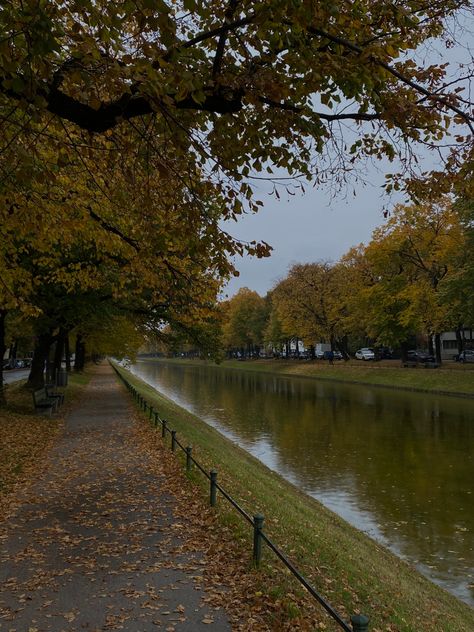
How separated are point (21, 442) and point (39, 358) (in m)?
11.1

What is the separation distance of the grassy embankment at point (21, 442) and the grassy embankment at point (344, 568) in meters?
3.58

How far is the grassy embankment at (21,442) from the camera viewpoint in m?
10.9

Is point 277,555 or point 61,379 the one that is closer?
point 277,555

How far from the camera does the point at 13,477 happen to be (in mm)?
11258

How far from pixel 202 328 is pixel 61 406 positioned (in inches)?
288

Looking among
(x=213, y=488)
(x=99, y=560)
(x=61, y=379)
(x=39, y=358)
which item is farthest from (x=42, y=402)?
(x=99, y=560)

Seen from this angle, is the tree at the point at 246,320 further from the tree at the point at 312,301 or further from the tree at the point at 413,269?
the tree at the point at 413,269

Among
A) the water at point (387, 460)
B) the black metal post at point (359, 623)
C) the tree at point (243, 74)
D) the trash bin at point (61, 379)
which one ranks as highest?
the tree at point (243, 74)

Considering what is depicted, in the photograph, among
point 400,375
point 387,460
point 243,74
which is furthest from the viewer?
point 400,375

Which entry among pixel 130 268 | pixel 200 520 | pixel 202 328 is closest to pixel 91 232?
pixel 130 268

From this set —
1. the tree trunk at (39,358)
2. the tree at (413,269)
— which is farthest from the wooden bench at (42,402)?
the tree at (413,269)

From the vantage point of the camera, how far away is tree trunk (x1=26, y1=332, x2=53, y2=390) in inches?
989

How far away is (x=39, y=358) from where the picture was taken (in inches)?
1000

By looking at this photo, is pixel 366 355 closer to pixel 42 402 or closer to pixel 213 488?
pixel 42 402
